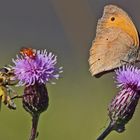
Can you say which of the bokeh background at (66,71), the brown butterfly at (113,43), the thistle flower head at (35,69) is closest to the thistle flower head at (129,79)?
the brown butterfly at (113,43)

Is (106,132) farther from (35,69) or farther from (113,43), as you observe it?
(113,43)

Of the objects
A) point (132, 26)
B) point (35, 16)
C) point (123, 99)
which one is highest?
point (35, 16)

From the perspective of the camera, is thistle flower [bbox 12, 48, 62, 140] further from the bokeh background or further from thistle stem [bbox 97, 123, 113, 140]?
the bokeh background

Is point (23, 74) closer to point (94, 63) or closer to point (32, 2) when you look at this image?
point (94, 63)

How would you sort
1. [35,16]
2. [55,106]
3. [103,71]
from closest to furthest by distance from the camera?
[103,71] → [55,106] → [35,16]

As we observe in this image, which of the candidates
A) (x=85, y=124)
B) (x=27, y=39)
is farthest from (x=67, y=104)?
(x=27, y=39)

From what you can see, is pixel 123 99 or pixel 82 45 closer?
pixel 123 99

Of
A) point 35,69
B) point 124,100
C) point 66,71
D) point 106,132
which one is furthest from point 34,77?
point 66,71

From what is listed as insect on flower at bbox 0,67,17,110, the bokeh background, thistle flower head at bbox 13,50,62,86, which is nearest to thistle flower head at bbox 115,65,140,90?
thistle flower head at bbox 13,50,62,86

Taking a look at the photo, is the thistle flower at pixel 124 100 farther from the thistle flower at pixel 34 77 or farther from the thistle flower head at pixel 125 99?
the thistle flower at pixel 34 77
